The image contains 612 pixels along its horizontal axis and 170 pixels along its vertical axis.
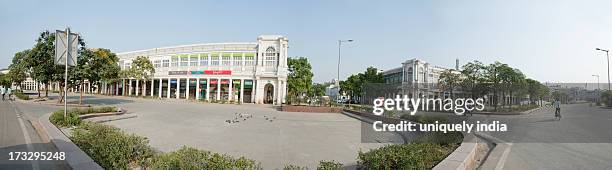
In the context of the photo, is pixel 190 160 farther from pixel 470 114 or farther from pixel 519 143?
pixel 519 143

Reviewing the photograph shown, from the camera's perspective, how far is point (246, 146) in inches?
386

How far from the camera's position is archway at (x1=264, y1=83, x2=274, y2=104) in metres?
52.3

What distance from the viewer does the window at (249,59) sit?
52656 millimetres

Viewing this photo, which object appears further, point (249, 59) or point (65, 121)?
point (249, 59)

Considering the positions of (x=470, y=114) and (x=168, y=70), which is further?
(x=168, y=70)

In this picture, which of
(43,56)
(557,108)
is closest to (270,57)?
(43,56)

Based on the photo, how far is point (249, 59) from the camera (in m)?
52.9

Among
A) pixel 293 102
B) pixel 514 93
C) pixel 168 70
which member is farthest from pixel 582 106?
pixel 168 70

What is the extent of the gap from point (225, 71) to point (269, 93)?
7.88 meters

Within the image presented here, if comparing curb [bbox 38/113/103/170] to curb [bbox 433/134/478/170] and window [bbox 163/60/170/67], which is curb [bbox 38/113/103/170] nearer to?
curb [bbox 433/134/478/170]

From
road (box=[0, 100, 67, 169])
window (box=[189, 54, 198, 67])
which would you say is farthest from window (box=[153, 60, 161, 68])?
road (box=[0, 100, 67, 169])

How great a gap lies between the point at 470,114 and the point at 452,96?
92cm

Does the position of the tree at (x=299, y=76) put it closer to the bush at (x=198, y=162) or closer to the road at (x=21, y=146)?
the road at (x=21, y=146)

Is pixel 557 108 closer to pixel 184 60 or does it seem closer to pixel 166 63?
pixel 184 60
